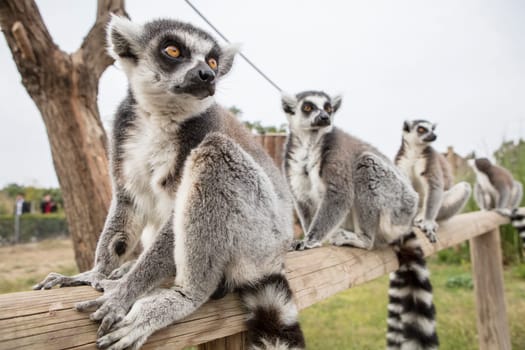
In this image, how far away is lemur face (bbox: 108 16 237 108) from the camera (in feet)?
6.68

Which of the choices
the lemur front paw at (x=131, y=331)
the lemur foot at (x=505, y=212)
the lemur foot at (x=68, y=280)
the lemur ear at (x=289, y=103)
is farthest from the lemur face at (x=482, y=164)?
the lemur front paw at (x=131, y=331)

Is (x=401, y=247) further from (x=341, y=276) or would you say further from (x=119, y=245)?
(x=119, y=245)

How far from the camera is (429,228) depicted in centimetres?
482

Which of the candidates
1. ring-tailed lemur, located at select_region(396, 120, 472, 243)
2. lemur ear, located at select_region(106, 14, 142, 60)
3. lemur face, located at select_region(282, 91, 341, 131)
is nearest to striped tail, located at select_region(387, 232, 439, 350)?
lemur face, located at select_region(282, 91, 341, 131)

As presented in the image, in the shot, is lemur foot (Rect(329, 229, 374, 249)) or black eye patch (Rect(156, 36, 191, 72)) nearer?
black eye patch (Rect(156, 36, 191, 72))

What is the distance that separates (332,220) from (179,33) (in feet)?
7.21

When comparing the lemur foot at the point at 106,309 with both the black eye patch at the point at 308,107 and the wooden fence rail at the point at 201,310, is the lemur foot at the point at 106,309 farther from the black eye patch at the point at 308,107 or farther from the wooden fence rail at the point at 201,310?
the black eye patch at the point at 308,107

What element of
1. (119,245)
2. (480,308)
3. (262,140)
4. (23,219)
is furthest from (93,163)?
(23,219)

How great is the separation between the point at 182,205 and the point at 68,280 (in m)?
0.65

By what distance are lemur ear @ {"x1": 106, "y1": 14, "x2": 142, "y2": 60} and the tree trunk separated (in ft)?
7.48

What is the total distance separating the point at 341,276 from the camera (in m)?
2.79

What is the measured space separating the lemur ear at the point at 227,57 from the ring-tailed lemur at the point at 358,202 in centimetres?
162

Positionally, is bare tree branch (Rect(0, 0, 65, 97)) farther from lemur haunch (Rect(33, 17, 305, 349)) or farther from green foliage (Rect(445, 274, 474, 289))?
green foliage (Rect(445, 274, 474, 289))

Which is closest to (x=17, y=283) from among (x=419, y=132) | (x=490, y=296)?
(x=419, y=132)
